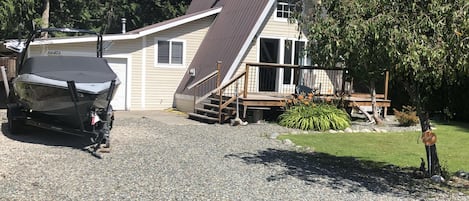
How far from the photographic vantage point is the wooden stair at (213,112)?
48.0 ft

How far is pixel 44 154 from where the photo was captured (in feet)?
28.1

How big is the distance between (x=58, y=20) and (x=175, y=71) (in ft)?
49.9

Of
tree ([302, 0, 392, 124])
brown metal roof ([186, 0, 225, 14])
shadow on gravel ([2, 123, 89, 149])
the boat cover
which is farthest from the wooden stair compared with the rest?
tree ([302, 0, 392, 124])

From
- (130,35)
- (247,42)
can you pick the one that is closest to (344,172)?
(247,42)

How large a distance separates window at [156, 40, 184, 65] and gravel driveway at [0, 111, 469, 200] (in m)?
8.56

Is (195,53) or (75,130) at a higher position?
(195,53)

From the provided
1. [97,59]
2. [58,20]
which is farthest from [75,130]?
[58,20]

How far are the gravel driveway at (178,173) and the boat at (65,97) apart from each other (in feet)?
1.25

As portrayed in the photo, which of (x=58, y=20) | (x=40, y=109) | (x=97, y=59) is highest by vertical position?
(x=58, y=20)

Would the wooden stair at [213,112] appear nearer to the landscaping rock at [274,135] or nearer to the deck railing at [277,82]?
the deck railing at [277,82]

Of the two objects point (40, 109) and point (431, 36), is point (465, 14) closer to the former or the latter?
point (431, 36)

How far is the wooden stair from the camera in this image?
14641 mm

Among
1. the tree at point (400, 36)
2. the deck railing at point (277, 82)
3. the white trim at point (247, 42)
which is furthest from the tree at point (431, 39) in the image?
the deck railing at point (277, 82)

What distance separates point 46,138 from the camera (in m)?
10.4
